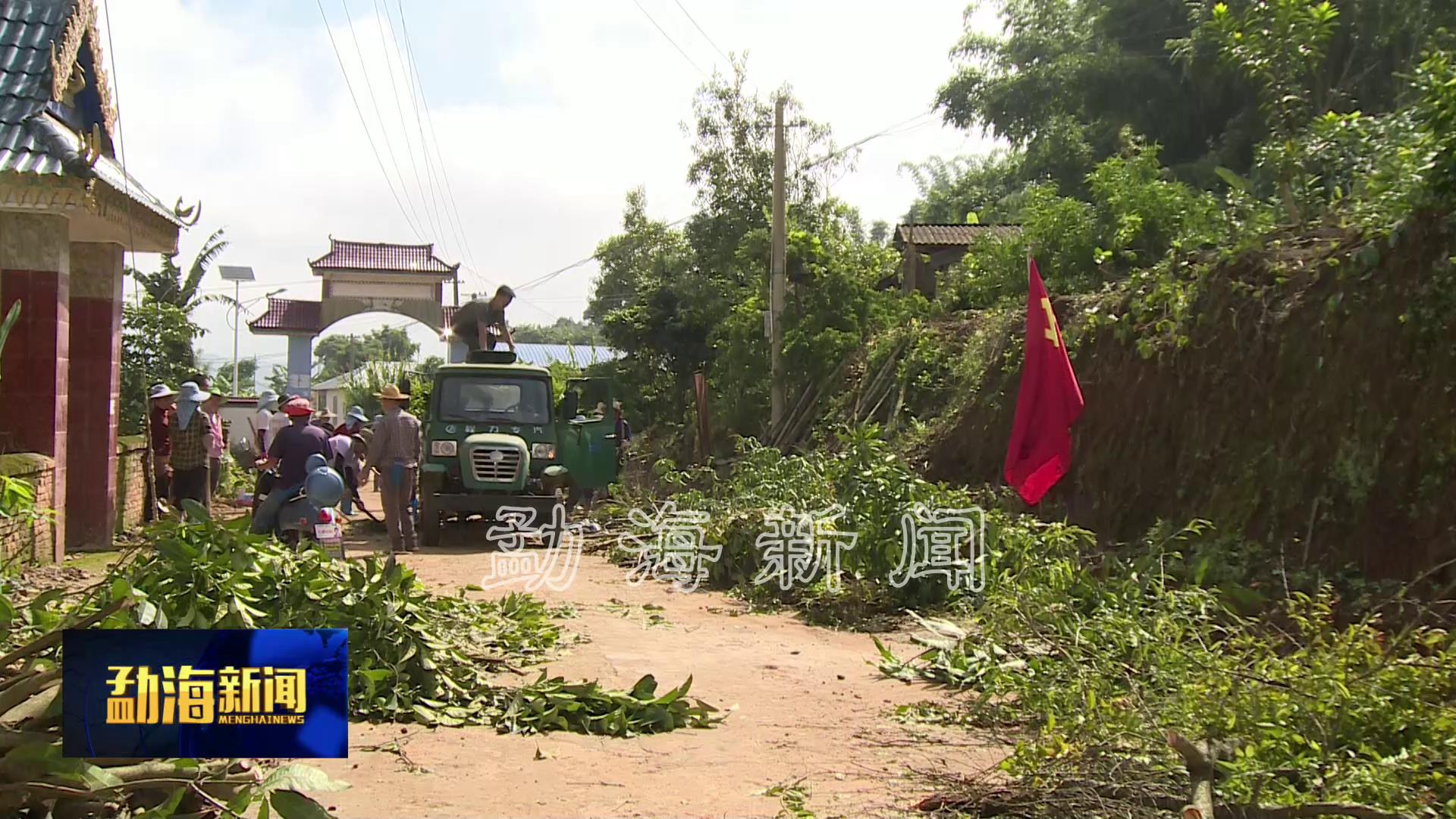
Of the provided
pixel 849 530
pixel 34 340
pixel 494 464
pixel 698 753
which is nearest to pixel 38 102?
pixel 34 340

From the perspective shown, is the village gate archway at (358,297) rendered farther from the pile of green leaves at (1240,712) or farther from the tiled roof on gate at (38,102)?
the pile of green leaves at (1240,712)

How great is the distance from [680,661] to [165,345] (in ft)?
50.2

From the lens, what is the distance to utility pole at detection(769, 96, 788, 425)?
18.1 metres

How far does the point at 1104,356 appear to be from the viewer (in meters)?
11.8

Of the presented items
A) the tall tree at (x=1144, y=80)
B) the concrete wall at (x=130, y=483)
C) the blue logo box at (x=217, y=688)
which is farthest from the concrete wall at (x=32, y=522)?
the tall tree at (x=1144, y=80)

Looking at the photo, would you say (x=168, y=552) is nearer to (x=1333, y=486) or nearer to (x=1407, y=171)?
(x=1333, y=486)

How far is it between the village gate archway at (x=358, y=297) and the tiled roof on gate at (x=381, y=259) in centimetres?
3

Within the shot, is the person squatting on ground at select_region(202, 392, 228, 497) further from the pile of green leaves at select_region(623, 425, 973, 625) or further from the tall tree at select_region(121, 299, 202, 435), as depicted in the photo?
the pile of green leaves at select_region(623, 425, 973, 625)

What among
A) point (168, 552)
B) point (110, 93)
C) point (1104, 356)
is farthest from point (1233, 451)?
point (110, 93)

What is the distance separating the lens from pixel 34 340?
10.5m

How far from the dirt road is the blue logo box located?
4.98 ft

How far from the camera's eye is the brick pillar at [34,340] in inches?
408

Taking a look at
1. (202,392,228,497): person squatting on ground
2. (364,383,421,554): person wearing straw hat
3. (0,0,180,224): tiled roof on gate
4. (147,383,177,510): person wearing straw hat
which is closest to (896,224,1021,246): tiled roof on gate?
(364,383,421,554): person wearing straw hat

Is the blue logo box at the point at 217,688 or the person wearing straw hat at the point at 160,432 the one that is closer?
the blue logo box at the point at 217,688
